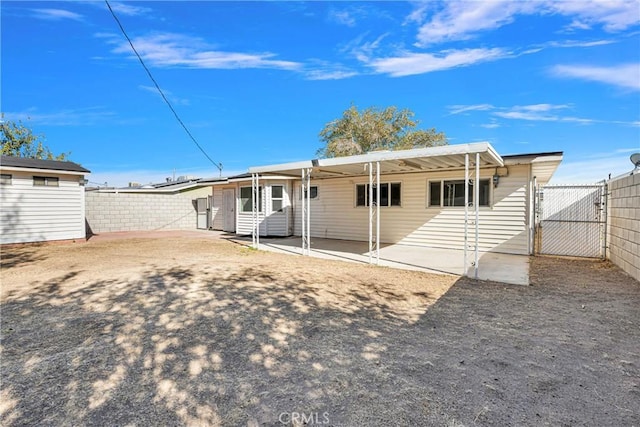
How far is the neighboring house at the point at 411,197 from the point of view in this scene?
291 inches

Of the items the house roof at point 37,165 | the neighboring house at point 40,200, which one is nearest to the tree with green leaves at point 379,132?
the house roof at point 37,165

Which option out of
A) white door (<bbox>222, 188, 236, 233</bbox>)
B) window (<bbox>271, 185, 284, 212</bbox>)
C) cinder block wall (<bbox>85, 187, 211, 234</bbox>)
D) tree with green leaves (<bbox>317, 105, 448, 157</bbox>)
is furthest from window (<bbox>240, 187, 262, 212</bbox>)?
tree with green leaves (<bbox>317, 105, 448, 157</bbox>)

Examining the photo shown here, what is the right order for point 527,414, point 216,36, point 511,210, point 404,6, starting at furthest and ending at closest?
point 216,36, point 404,6, point 511,210, point 527,414

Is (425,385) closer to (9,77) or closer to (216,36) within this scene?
(216,36)

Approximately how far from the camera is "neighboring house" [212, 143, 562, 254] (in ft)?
24.3

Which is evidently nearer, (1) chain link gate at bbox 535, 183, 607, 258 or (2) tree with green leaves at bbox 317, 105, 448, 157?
(1) chain link gate at bbox 535, 183, 607, 258

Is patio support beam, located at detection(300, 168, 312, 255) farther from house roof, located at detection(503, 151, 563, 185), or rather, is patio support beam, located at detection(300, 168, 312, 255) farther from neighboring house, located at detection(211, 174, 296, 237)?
house roof, located at detection(503, 151, 563, 185)

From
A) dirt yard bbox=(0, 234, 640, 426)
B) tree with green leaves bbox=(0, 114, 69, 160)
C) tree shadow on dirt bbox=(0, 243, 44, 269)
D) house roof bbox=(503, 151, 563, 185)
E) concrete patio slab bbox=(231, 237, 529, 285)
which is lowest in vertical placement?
concrete patio slab bbox=(231, 237, 529, 285)

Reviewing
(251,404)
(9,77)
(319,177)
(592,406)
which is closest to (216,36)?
(319,177)

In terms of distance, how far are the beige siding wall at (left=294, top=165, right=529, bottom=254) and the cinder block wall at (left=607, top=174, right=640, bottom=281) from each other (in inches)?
67.4

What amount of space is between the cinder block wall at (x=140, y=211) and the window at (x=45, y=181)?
3817mm

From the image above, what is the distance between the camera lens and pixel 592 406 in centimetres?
213

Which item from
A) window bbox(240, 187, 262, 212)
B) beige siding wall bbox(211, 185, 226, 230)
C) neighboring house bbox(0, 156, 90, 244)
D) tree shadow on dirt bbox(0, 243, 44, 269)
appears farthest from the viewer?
beige siding wall bbox(211, 185, 226, 230)

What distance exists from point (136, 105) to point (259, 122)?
8.23 metres
